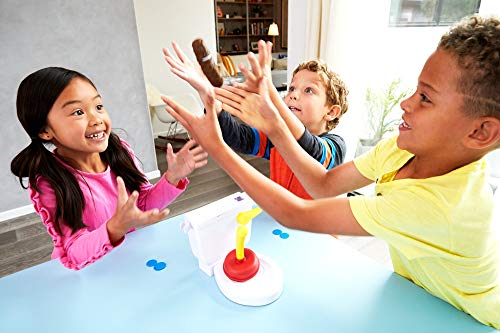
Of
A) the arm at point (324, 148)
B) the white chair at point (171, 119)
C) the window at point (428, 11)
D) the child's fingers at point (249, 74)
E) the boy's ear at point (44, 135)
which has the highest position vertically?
the window at point (428, 11)

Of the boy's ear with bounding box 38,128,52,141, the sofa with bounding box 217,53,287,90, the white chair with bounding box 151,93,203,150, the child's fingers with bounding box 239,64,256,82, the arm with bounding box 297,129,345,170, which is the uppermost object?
the child's fingers with bounding box 239,64,256,82

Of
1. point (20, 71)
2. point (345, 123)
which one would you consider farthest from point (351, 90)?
point (20, 71)

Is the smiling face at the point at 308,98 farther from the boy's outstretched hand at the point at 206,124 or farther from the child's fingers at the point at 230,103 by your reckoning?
the boy's outstretched hand at the point at 206,124

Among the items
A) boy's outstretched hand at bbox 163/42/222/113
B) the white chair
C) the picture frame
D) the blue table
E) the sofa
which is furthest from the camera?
the picture frame

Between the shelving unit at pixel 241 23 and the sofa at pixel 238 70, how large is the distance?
2.41 feet

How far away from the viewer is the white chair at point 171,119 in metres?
3.83

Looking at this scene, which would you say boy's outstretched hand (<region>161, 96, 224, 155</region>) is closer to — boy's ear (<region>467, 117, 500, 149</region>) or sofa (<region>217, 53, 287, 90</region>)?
boy's ear (<region>467, 117, 500, 149</region>)

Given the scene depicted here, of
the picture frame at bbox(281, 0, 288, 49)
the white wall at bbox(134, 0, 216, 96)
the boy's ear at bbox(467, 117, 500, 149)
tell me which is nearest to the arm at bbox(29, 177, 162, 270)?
the boy's ear at bbox(467, 117, 500, 149)

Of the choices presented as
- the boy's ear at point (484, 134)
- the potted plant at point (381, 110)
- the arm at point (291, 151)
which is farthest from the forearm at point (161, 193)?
the potted plant at point (381, 110)

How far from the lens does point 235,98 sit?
0.99 metres

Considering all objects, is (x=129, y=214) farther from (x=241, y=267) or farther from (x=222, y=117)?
(x=222, y=117)

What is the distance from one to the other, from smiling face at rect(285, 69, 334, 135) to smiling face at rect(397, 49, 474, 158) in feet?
1.76

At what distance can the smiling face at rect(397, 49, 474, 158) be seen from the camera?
2.07 feet

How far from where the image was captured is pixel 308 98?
4.09 ft
